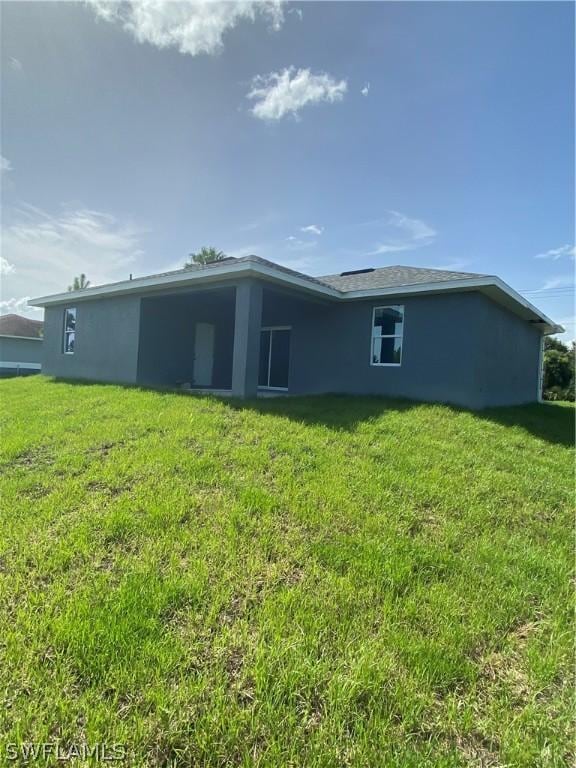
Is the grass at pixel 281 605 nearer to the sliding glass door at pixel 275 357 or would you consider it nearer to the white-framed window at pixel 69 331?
the sliding glass door at pixel 275 357

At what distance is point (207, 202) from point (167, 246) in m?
4.39

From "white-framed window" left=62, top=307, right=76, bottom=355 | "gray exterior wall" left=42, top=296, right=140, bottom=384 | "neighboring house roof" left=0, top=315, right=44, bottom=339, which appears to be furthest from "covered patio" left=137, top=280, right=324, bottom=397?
"neighboring house roof" left=0, top=315, right=44, bottom=339

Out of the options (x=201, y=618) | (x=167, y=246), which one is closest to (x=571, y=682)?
(x=201, y=618)

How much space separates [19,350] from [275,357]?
75.0 ft

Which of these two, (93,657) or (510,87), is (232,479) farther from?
(510,87)

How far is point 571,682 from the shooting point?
2.46 meters

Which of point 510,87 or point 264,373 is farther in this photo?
point 264,373

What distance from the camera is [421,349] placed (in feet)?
33.4

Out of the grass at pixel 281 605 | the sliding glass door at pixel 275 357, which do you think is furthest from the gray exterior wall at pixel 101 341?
the grass at pixel 281 605

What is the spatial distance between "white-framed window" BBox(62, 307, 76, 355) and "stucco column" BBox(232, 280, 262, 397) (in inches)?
328

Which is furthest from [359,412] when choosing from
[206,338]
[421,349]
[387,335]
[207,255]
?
[207,255]

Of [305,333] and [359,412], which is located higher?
[305,333]

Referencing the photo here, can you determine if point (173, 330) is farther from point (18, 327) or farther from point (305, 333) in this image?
point (18, 327)

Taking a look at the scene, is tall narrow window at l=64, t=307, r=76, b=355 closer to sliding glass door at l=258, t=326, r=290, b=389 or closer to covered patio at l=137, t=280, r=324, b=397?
covered patio at l=137, t=280, r=324, b=397
